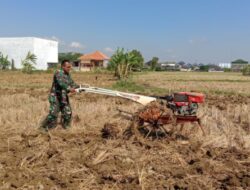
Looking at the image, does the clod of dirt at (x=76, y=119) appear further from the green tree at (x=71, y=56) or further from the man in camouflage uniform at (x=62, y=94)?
the green tree at (x=71, y=56)

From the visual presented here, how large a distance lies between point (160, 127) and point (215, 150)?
121 centimetres

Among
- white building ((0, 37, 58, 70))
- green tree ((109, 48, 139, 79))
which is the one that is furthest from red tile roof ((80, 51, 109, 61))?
green tree ((109, 48, 139, 79))

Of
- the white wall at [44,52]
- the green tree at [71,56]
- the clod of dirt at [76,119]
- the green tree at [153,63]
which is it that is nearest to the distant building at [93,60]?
the green tree at [71,56]

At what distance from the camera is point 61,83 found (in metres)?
7.17

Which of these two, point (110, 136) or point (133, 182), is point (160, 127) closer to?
point (110, 136)

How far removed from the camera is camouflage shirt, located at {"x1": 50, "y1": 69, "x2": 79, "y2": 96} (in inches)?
283

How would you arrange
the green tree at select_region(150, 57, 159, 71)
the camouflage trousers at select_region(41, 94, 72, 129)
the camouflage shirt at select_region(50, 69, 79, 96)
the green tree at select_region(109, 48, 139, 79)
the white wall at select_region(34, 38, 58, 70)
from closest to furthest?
the camouflage shirt at select_region(50, 69, 79, 96)
the camouflage trousers at select_region(41, 94, 72, 129)
the green tree at select_region(109, 48, 139, 79)
the white wall at select_region(34, 38, 58, 70)
the green tree at select_region(150, 57, 159, 71)

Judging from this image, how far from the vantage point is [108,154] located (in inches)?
220

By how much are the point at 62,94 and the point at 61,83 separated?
28 centimetres

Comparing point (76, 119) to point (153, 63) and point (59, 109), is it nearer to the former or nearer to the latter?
point (59, 109)

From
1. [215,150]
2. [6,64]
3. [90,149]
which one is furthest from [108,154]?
[6,64]

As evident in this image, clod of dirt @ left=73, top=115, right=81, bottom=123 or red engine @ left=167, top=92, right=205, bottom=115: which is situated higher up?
red engine @ left=167, top=92, right=205, bottom=115

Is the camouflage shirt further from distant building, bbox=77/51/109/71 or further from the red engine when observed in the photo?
distant building, bbox=77/51/109/71

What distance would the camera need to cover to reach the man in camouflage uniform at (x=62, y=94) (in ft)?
23.7
